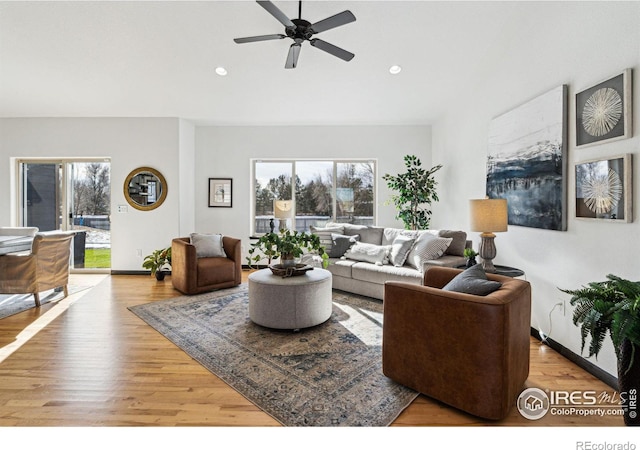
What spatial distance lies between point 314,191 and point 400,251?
8.64 ft

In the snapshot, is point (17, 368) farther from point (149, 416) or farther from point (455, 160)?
point (455, 160)

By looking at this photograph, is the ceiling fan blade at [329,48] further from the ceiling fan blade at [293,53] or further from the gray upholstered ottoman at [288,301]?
the gray upholstered ottoman at [288,301]

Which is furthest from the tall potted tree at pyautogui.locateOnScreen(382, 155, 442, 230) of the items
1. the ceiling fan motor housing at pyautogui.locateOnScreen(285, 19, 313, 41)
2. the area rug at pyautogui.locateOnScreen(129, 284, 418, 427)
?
the ceiling fan motor housing at pyautogui.locateOnScreen(285, 19, 313, 41)

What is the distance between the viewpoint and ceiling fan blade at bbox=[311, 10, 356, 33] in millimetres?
2658

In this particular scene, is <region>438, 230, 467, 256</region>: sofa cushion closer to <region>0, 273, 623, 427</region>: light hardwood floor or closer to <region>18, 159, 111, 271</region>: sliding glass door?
<region>0, 273, 623, 427</region>: light hardwood floor

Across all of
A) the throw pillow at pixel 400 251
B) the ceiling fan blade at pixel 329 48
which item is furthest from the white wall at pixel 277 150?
the ceiling fan blade at pixel 329 48

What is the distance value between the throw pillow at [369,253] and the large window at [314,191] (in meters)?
1.74

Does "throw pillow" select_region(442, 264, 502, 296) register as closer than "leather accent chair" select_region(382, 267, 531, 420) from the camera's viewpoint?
No

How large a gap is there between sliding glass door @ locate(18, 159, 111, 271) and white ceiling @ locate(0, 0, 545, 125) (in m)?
0.89

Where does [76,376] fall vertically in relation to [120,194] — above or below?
below

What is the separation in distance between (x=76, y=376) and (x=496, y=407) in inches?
109

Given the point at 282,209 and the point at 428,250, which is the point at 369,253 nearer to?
the point at 428,250
